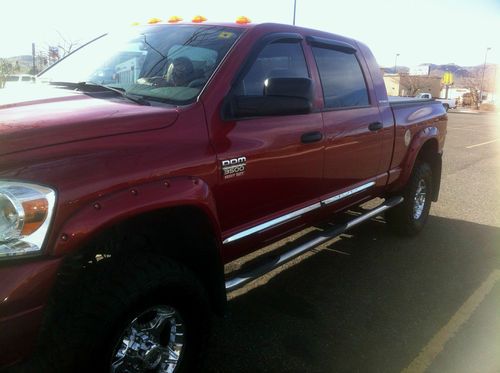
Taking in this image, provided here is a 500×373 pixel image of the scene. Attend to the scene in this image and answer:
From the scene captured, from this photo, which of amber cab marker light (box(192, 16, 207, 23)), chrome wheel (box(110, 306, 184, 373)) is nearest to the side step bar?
chrome wheel (box(110, 306, 184, 373))

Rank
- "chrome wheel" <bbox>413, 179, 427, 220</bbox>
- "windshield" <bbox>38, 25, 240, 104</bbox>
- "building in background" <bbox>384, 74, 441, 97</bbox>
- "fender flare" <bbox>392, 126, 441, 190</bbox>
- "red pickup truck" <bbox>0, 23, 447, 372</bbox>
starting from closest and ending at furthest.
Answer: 1. "red pickup truck" <bbox>0, 23, 447, 372</bbox>
2. "windshield" <bbox>38, 25, 240, 104</bbox>
3. "fender flare" <bbox>392, 126, 441, 190</bbox>
4. "chrome wheel" <bbox>413, 179, 427, 220</bbox>
5. "building in background" <bbox>384, 74, 441, 97</bbox>

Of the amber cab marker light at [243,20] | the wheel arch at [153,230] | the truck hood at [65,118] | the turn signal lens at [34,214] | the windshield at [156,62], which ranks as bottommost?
the wheel arch at [153,230]

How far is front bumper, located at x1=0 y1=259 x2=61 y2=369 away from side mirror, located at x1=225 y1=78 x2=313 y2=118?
1.29 metres

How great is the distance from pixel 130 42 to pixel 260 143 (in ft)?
4.01

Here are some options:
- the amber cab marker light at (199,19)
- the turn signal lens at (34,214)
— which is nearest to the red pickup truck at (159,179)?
the turn signal lens at (34,214)

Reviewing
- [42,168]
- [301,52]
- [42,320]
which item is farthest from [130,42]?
[42,320]

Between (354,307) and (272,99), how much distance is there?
6.14ft

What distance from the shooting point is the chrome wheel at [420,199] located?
5.37 meters

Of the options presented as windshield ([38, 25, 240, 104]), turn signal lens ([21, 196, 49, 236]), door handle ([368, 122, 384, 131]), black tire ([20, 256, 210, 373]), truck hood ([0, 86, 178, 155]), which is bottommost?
black tire ([20, 256, 210, 373])

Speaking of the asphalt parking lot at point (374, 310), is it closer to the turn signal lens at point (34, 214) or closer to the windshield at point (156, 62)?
the turn signal lens at point (34, 214)

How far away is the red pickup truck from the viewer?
188 centimetres

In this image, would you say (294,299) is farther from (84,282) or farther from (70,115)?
→ (70,115)

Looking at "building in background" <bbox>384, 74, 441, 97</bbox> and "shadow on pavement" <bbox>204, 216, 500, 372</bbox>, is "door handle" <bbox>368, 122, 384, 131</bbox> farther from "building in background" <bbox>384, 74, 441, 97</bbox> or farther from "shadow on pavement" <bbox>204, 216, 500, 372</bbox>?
"building in background" <bbox>384, 74, 441, 97</bbox>

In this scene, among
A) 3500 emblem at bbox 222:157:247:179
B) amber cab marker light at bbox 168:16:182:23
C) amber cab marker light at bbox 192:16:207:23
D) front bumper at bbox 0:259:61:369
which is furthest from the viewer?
amber cab marker light at bbox 168:16:182:23
